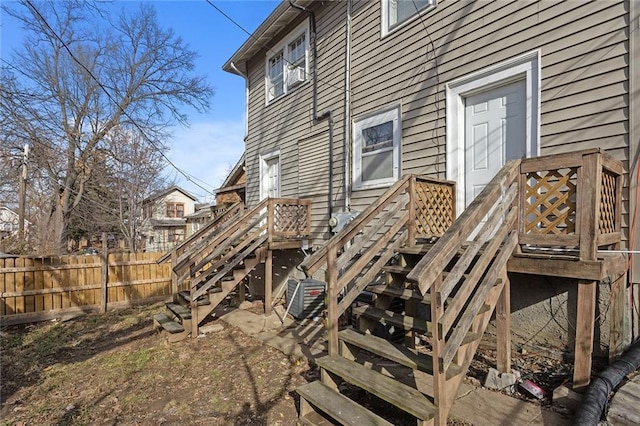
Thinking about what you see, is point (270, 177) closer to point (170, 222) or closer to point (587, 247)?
point (587, 247)

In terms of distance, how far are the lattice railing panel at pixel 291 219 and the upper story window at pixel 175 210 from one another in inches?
1201

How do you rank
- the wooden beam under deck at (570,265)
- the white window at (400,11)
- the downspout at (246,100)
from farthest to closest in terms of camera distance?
1. the downspout at (246,100)
2. the white window at (400,11)
3. the wooden beam under deck at (570,265)

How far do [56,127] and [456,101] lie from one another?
18.2 m

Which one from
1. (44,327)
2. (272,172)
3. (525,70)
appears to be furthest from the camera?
(272,172)

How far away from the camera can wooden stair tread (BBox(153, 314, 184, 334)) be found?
5.35 metres

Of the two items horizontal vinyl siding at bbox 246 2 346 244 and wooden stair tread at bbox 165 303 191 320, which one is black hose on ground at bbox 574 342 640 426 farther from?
wooden stair tread at bbox 165 303 191 320

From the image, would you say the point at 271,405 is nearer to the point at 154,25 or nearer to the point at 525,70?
the point at 525,70

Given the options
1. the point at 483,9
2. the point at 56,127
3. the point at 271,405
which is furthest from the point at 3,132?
the point at 483,9

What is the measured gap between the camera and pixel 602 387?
2.65 metres

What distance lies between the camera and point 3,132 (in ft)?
36.4

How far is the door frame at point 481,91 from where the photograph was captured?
12.9 ft

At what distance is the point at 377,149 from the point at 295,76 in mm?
3297

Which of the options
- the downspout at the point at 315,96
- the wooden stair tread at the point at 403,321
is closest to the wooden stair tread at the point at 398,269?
the wooden stair tread at the point at 403,321

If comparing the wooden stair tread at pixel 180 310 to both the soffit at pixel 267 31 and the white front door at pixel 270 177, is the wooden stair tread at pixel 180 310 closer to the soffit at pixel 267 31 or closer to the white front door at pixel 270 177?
the white front door at pixel 270 177
